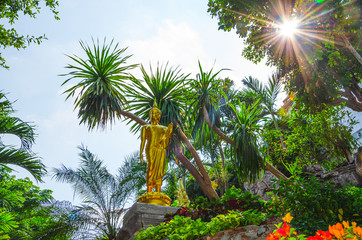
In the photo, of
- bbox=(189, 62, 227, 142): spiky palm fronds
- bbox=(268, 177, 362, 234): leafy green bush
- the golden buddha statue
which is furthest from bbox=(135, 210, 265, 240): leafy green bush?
bbox=(189, 62, 227, 142): spiky palm fronds

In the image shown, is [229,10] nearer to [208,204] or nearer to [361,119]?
[208,204]

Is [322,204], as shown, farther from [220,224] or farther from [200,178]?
[200,178]

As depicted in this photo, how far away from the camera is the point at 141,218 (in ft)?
15.8

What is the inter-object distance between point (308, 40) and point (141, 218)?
421cm

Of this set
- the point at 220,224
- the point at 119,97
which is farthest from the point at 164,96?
the point at 220,224

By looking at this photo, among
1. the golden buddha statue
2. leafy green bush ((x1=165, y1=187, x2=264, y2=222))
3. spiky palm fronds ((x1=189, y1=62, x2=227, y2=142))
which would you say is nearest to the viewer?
leafy green bush ((x1=165, y1=187, x2=264, y2=222))

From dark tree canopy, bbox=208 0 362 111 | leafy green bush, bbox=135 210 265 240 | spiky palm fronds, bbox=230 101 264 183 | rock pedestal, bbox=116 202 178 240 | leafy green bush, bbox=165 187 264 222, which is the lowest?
leafy green bush, bbox=135 210 265 240

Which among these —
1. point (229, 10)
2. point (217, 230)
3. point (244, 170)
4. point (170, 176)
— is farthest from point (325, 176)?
point (170, 176)

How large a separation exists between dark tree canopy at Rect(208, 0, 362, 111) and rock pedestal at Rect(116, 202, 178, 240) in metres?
3.68

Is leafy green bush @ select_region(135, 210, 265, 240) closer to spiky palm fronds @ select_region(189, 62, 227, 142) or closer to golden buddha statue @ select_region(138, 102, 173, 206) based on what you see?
golden buddha statue @ select_region(138, 102, 173, 206)

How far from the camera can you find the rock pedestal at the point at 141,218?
4782 mm

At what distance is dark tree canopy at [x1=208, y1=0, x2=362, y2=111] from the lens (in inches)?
171

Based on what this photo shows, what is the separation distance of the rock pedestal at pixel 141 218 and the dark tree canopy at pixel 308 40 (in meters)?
3.68

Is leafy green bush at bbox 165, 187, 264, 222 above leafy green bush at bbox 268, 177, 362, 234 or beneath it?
above
